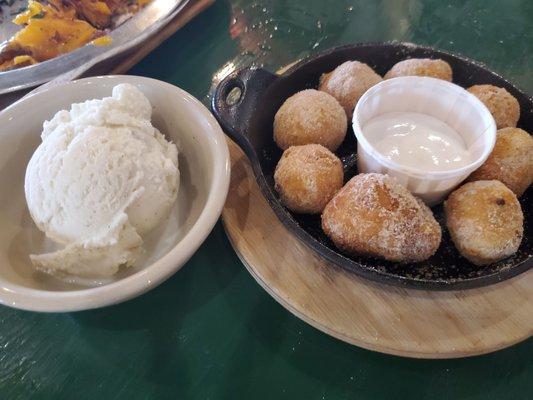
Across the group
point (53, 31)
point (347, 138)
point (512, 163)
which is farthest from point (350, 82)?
point (53, 31)

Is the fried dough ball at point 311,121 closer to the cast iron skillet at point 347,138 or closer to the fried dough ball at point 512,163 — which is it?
the cast iron skillet at point 347,138

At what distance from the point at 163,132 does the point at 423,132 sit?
56 cm

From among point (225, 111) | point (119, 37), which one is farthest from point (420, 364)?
point (119, 37)

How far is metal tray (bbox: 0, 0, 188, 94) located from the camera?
113cm

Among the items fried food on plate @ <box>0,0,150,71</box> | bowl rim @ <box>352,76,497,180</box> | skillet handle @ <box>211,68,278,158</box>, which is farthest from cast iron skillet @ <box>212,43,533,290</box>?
fried food on plate @ <box>0,0,150,71</box>

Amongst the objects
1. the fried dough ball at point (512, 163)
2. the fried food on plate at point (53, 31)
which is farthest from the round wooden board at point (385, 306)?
the fried food on plate at point (53, 31)

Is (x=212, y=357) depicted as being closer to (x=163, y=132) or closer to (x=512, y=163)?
(x=163, y=132)

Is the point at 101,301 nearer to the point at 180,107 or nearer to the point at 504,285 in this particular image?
the point at 180,107

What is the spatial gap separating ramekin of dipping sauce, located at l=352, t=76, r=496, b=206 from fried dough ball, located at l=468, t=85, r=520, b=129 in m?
0.05

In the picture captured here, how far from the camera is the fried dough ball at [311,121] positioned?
0.89m

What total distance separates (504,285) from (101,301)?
0.70 m

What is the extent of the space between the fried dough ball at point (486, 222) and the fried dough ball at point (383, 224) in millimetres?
56

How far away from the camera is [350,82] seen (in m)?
0.95

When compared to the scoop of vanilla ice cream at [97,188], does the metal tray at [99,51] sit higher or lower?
higher
